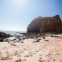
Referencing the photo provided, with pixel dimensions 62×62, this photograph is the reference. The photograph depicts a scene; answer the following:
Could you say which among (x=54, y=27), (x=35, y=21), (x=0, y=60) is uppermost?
(x=35, y=21)

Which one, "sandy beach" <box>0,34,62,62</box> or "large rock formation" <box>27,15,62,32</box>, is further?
"large rock formation" <box>27,15,62,32</box>

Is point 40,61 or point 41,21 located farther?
point 41,21

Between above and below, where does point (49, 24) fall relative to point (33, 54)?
above

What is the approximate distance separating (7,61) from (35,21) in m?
77.6

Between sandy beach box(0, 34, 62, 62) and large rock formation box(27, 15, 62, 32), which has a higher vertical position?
large rock formation box(27, 15, 62, 32)

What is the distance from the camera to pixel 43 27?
7612 centimetres

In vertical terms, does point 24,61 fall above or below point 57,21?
below

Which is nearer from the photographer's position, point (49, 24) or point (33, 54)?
point (33, 54)

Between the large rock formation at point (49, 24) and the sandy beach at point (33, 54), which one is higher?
the large rock formation at point (49, 24)

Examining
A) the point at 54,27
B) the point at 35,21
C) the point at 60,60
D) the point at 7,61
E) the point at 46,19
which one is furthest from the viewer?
the point at 35,21

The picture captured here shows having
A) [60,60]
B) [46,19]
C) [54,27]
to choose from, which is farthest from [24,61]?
[46,19]

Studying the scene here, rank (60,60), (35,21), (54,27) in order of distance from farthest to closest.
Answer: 1. (35,21)
2. (54,27)
3. (60,60)

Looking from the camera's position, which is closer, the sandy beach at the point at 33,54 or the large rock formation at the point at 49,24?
the sandy beach at the point at 33,54

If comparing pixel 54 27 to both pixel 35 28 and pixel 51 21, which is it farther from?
pixel 35 28
